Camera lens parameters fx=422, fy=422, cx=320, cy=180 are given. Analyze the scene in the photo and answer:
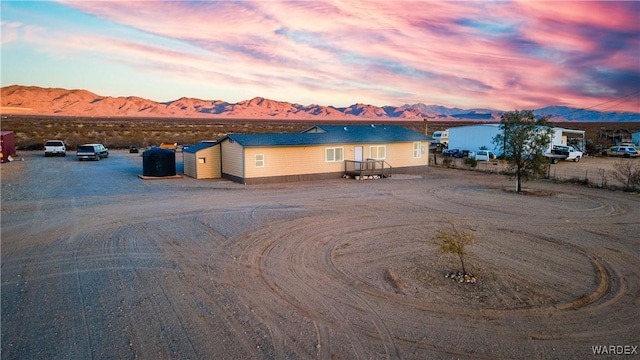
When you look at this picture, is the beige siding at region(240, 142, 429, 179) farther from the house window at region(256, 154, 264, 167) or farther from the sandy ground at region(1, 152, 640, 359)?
the sandy ground at region(1, 152, 640, 359)

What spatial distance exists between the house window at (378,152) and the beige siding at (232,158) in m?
9.09

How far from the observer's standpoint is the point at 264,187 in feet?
75.5

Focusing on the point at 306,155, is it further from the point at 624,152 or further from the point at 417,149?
the point at 624,152

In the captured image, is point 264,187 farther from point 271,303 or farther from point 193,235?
point 271,303

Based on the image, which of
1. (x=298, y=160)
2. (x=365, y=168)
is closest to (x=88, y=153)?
(x=298, y=160)

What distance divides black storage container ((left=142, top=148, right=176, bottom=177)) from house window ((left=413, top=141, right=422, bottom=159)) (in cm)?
1674

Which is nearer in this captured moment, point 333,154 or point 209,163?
point 209,163

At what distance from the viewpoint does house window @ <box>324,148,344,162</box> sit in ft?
88.4

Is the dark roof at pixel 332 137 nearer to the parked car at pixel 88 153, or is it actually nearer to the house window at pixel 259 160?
the house window at pixel 259 160

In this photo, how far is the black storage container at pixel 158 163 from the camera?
26.3 metres

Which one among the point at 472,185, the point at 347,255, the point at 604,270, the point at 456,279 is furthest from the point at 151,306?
the point at 472,185

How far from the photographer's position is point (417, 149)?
31.0m

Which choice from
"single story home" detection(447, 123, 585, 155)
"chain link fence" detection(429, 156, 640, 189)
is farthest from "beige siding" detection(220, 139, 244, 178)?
"single story home" detection(447, 123, 585, 155)

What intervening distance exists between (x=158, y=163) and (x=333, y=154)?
1104 centimetres
